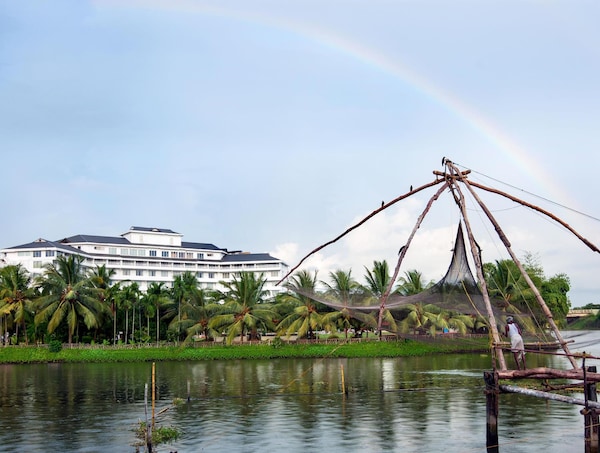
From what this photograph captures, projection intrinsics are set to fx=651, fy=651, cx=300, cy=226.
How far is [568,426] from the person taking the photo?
22953 mm

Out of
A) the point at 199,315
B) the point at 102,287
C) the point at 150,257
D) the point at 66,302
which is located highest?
the point at 150,257

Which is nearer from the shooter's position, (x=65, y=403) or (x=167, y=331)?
(x=65, y=403)

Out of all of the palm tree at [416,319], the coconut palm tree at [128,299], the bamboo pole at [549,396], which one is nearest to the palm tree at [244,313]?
the coconut palm tree at [128,299]

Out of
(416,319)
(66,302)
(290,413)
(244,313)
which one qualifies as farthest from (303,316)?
(416,319)

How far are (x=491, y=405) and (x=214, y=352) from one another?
4730 cm

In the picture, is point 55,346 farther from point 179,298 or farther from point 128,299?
point 179,298

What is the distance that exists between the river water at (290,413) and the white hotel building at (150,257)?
58893 mm

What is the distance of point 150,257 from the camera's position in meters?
113

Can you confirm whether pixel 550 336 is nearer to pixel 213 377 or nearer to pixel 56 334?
pixel 213 377

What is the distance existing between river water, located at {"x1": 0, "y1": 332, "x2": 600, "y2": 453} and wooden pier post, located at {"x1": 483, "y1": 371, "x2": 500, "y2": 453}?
184 cm

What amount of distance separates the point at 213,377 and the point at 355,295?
24585 millimetres

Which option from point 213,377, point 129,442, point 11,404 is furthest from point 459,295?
point 213,377

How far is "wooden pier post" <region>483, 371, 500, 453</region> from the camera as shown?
16.6 metres

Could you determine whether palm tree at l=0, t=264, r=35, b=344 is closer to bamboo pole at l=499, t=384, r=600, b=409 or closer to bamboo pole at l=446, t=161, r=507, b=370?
bamboo pole at l=446, t=161, r=507, b=370
